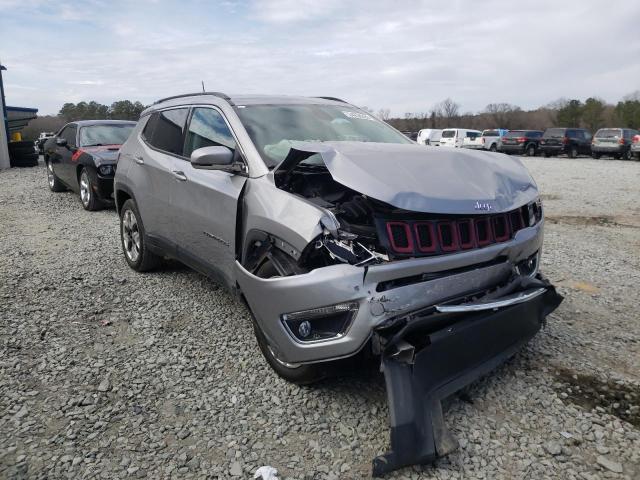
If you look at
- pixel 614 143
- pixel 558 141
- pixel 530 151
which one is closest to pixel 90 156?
pixel 614 143

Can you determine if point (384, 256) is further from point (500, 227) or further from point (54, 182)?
point (54, 182)

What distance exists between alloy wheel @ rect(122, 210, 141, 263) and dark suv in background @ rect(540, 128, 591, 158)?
27.3m

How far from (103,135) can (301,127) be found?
Answer: 23.9 feet

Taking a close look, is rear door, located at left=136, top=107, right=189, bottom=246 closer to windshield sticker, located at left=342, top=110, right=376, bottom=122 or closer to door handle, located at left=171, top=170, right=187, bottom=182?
door handle, located at left=171, top=170, right=187, bottom=182

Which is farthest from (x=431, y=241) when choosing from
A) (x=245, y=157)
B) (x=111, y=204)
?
(x=111, y=204)

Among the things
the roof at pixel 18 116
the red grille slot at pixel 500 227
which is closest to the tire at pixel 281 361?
the red grille slot at pixel 500 227

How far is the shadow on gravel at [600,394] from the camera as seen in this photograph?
2.82 meters

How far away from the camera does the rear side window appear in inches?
173

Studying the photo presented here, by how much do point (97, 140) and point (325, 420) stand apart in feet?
28.0

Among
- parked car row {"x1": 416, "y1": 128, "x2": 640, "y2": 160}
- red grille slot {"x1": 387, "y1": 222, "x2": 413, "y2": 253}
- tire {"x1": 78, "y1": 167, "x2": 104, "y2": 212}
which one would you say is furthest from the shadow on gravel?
parked car row {"x1": 416, "y1": 128, "x2": 640, "y2": 160}

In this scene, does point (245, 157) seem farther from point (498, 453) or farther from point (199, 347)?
point (498, 453)

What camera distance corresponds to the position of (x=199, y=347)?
12.0 ft

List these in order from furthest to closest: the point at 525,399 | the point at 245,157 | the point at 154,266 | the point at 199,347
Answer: the point at 154,266
the point at 199,347
the point at 245,157
the point at 525,399

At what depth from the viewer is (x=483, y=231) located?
2844 mm
